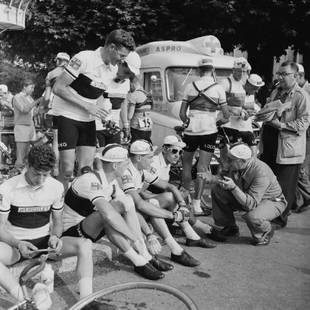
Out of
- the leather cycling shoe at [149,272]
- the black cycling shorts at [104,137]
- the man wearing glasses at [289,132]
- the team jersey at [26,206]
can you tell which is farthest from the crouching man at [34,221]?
the man wearing glasses at [289,132]

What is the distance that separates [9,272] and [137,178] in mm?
1786

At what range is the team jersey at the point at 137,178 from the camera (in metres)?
4.80

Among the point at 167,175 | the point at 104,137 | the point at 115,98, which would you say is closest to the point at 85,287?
the point at 167,175

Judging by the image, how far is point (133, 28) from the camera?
17.6 metres

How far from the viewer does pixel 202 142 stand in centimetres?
669

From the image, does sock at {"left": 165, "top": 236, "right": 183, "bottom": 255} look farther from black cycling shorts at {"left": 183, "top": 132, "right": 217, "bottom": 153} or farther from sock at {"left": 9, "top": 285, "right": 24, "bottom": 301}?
black cycling shorts at {"left": 183, "top": 132, "right": 217, "bottom": 153}

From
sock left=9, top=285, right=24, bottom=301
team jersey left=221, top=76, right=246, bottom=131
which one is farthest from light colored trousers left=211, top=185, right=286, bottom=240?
sock left=9, top=285, right=24, bottom=301

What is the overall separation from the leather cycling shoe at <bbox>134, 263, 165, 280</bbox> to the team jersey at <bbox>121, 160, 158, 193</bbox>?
737 millimetres

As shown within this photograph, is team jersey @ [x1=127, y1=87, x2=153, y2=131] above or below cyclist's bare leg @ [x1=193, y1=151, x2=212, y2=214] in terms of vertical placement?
above

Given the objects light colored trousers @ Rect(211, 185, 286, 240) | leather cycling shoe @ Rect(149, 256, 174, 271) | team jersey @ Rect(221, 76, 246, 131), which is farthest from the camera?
team jersey @ Rect(221, 76, 246, 131)

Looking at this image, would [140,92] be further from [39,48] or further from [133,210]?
[39,48]

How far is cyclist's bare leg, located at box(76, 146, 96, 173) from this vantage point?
5.28m

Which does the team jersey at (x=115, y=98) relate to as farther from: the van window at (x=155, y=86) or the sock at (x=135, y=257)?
the van window at (x=155, y=86)

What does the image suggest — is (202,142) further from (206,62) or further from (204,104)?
(206,62)
